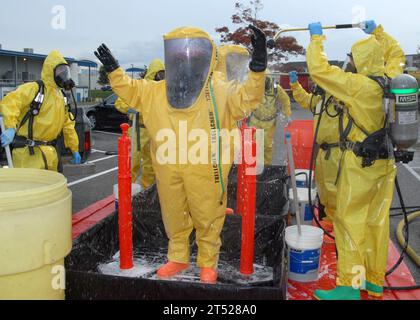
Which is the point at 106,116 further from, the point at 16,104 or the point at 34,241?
the point at 34,241

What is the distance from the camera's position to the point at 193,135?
119 inches

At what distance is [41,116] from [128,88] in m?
1.72

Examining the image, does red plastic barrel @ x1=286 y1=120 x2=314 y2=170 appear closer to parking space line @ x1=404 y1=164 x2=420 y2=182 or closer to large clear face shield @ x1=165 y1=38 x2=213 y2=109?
large clear face shield @ x1=165 y1=38 x2=213 y2=109

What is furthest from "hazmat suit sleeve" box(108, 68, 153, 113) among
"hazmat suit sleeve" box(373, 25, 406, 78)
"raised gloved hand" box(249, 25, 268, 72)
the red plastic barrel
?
"hazmat suit sleeve" box(373, 25, 406, 78)

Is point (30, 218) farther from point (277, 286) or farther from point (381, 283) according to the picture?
point (381, 283)

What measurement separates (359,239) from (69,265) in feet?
6.71

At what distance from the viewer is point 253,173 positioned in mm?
3371

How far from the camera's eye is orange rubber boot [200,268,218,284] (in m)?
3.26

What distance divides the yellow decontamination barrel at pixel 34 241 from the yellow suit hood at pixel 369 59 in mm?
2207

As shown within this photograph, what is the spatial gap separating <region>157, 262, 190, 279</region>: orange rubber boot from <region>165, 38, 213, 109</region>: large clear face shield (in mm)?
1238

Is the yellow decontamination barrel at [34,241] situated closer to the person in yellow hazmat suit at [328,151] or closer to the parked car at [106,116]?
the person in yellow hazmat suit at [328,151]

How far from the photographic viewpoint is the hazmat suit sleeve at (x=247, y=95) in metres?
2.81

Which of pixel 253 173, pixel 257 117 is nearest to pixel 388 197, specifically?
pixel 253 173
